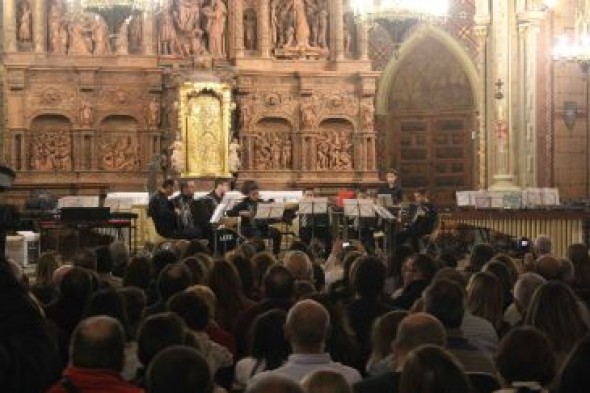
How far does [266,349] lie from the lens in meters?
5.55

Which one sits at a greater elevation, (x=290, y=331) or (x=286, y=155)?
(x=286, y=155)

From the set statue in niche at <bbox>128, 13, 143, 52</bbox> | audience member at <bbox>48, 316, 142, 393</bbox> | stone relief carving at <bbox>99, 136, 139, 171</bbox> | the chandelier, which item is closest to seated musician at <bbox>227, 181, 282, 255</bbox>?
the chandelier

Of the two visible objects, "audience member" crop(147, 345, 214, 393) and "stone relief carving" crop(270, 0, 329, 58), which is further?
"stone relief carving" crop(270, 0, 329, 58)

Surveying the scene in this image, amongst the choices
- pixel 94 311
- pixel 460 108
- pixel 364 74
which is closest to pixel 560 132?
pixel 460 108

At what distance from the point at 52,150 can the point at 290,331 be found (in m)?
17.0

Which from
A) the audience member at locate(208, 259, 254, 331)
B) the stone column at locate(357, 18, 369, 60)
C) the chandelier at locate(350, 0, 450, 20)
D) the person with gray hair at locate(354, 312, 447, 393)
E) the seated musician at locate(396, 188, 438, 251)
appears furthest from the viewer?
the stone column at locate(357, 18, 369, 60)

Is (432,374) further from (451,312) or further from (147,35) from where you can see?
(147,35)

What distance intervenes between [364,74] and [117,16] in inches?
252

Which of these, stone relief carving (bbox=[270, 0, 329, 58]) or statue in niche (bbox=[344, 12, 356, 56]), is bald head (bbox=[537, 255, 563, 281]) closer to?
stone relief carving (bbox=[270, 0, 329, 58])

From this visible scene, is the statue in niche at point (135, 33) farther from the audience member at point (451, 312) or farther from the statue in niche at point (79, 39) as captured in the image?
the audience member at point (451, 312)

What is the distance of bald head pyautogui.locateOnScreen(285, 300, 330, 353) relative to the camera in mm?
5004

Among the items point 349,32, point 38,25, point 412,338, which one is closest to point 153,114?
point 38,25

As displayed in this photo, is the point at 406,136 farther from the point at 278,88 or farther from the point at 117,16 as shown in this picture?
the point at 117,16

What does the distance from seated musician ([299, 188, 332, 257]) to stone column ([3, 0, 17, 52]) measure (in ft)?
24.0
